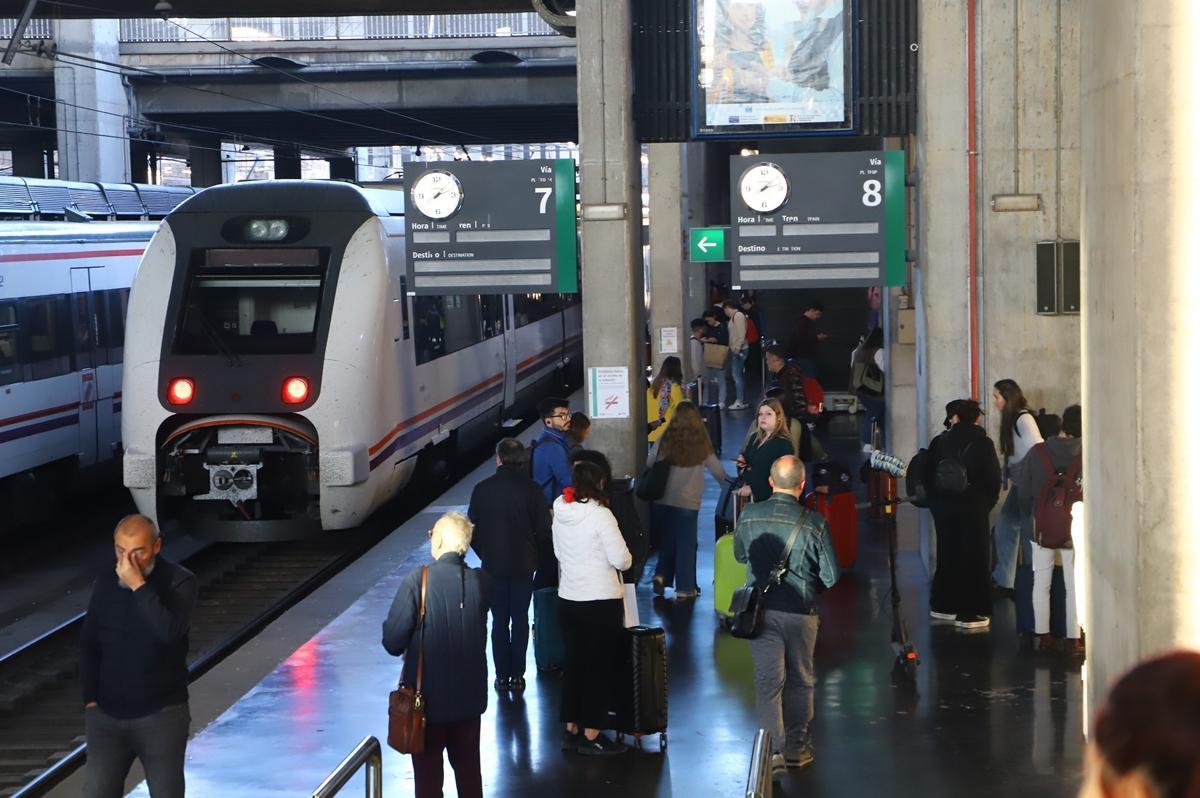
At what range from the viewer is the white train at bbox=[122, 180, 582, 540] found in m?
13.7

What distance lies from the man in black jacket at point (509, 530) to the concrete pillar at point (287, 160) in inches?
1360

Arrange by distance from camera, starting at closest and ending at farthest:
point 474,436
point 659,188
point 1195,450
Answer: point 1195,450 → point 474,436 → point 659,188

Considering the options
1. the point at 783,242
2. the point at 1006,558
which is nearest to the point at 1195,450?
the point at 1006,558

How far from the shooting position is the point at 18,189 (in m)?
18.2

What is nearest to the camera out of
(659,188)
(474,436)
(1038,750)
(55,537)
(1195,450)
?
(1195,450)

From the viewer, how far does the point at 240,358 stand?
45.4 ft

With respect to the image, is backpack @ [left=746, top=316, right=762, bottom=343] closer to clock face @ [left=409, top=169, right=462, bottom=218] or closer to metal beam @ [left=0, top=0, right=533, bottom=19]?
metal beam @ [left=0, top=0, right=533, bottom=19]

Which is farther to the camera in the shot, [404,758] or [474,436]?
[474,436]

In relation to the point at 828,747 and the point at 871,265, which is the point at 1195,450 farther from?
the point at 871,265

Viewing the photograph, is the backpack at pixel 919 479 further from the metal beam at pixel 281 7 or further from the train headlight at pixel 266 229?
the metal beam at pixel 281 7

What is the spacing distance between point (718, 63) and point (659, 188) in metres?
12.3

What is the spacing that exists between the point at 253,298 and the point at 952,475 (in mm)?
6740

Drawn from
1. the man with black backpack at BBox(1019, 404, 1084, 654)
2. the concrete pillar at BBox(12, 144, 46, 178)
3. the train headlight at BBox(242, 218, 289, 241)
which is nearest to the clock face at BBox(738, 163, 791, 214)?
the man with black backpack at BBox(1019, 404, 1084, 654)

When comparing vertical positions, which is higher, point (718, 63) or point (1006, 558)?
point (718, 63)
